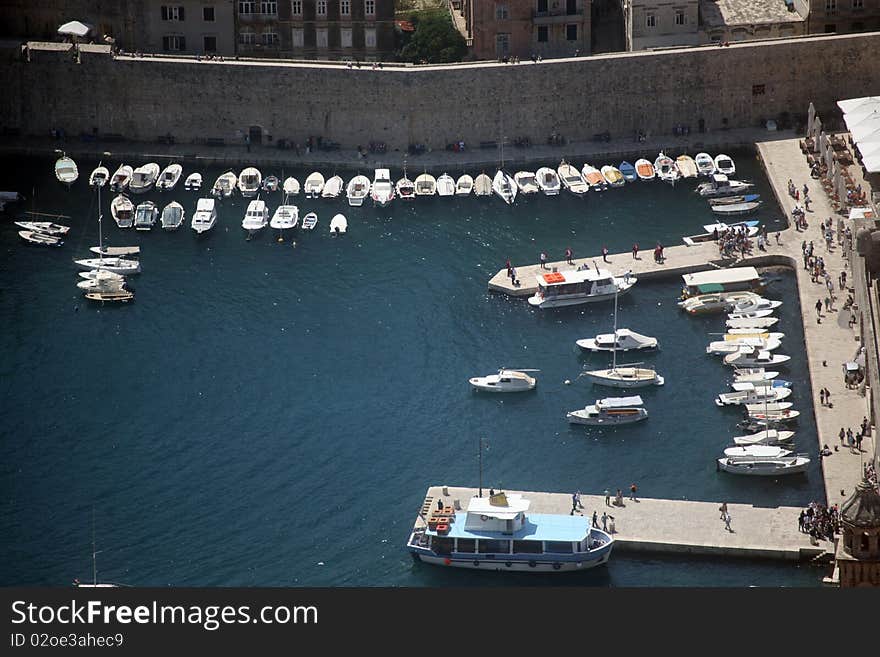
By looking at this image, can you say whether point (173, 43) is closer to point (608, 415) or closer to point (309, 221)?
point (309, 221)

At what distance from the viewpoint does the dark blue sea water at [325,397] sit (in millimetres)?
131500

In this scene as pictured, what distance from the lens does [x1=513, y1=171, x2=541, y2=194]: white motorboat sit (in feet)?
571

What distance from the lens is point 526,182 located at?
174750mm

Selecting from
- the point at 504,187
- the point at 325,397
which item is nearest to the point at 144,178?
the point at 504,187

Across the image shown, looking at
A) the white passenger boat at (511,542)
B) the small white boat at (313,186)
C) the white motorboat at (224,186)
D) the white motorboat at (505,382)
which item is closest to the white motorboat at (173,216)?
the white motorboat at (224,186)

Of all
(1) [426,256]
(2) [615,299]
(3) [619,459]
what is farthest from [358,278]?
(3) [619,459]

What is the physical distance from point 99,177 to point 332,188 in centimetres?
1578

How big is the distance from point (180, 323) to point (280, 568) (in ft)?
99.4

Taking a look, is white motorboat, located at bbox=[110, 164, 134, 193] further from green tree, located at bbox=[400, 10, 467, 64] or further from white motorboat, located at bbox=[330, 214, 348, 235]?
green tree, located at bbox=[400, 10, 467, 64]

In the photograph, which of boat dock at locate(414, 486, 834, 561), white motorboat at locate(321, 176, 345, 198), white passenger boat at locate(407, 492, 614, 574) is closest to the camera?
white passenger boat at locate(407, 492, 614, 574)

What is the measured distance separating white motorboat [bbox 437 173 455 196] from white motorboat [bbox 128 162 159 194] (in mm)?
18859

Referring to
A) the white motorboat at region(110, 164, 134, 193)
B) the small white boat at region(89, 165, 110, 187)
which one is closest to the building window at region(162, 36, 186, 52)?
the white motorboat at region(110, 164, 134, 193)

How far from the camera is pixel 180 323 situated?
511 feet

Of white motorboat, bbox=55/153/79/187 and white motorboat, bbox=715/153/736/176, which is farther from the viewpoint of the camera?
white motorboat, bbox=55/153/79/187
